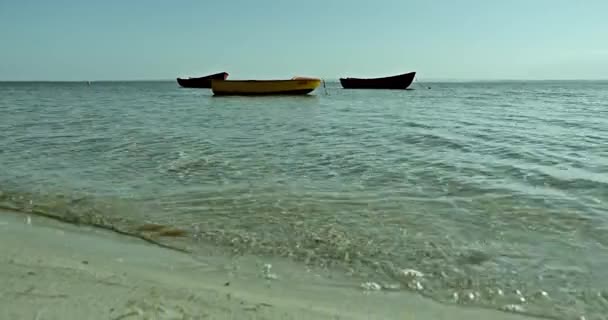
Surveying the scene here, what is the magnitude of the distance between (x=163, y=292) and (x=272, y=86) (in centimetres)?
3171

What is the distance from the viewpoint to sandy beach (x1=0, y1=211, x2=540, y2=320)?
243 cm

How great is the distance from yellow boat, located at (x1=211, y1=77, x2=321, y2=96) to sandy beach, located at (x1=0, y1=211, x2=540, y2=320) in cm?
3073

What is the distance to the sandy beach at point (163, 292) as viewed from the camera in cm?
243

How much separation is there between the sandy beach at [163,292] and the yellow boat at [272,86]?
30.7 meters

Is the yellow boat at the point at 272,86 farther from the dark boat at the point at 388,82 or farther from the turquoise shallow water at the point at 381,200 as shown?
the dark boat at the point at 388,82

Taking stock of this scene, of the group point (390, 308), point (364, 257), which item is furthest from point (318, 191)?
point (390, 308)

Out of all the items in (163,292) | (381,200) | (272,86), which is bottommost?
(381,200)

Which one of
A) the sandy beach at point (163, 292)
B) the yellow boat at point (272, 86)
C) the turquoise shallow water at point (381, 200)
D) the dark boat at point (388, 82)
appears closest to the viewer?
the sandy beach at point (163, 292)

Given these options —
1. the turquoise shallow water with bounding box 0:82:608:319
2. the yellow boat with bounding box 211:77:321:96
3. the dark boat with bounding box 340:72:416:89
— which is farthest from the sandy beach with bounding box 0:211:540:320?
the dark boat with bounding box 340:72:416:89

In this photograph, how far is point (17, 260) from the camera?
10.5ft

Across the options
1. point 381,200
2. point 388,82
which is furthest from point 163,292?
point 388,82

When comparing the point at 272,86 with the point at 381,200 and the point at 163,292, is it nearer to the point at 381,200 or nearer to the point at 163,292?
the point at 381,200

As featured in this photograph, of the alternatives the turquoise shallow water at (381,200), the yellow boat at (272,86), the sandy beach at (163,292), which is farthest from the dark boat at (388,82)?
the sandy beach at (163,292)

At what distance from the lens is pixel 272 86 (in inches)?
1325
